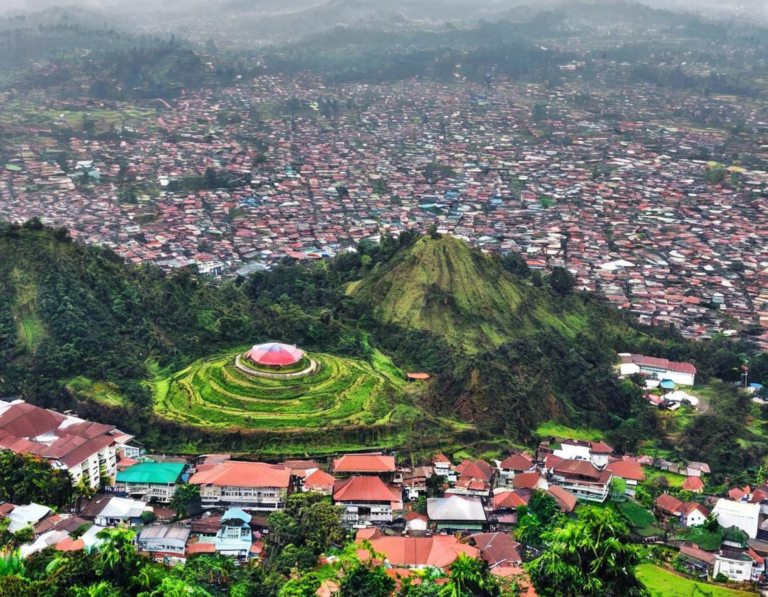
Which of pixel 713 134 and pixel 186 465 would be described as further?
pixel 713 134

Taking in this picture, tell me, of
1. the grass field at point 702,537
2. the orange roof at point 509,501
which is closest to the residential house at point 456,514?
the orange roof at point 509,501

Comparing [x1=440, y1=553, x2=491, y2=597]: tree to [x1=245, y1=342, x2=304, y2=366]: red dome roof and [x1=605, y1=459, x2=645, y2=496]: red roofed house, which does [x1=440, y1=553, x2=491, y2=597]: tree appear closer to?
[x1=605, y1=459, x2=645, y2=496]: red roofed house

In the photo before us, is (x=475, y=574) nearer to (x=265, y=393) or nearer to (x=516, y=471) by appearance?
(x=516, y=471)

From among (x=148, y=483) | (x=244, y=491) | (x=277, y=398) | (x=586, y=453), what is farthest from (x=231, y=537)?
(x=586, y=453)

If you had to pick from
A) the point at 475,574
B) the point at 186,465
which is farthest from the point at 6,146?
the point at 475,574

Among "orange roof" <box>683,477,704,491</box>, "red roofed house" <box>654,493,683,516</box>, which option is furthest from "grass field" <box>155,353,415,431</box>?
"orange roof" <box>683,477,704,491</box>

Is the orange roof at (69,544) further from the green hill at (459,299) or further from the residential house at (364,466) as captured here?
the green hill at (459,299)

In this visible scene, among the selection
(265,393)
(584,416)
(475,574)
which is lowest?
(584,416)
